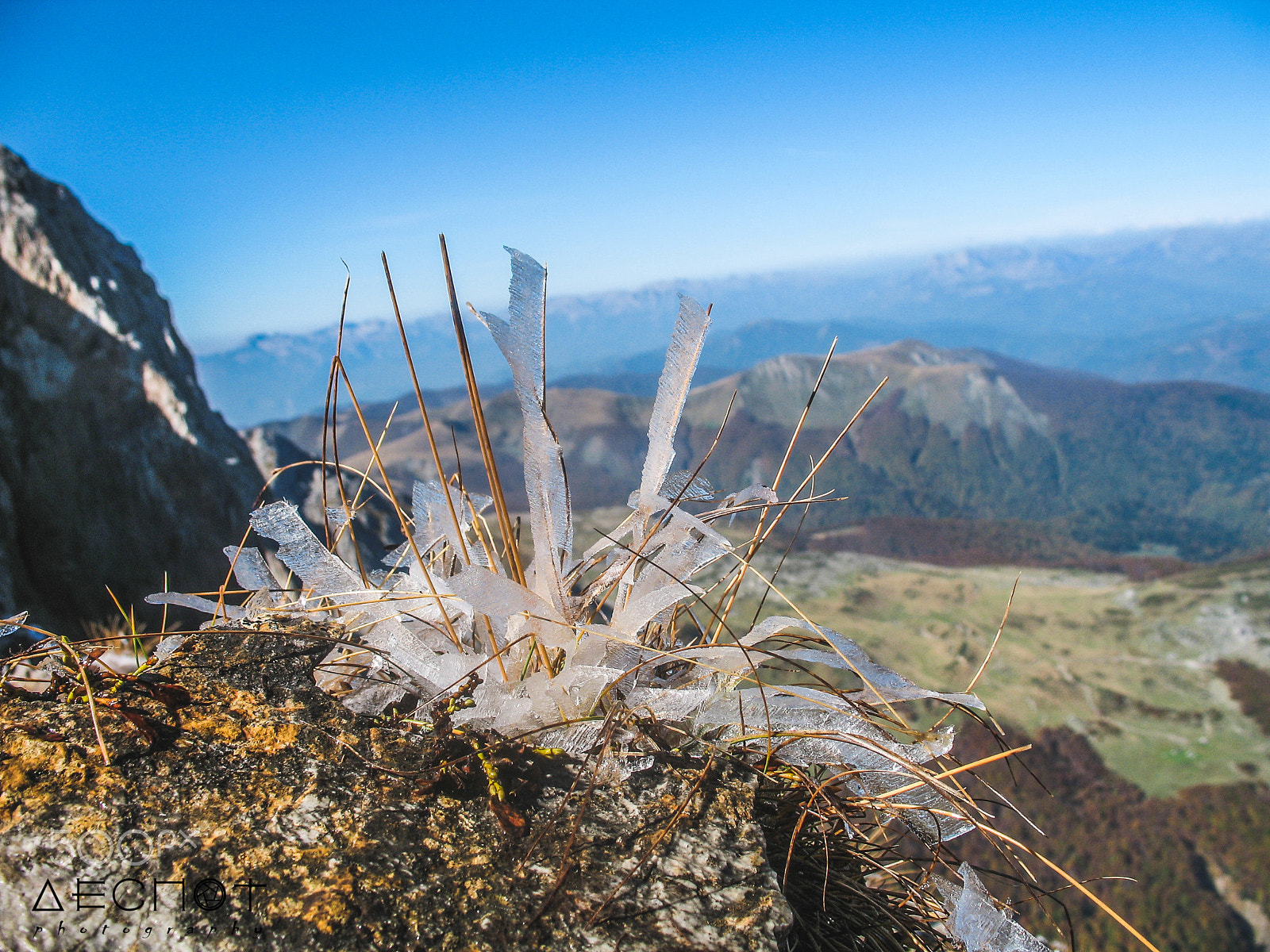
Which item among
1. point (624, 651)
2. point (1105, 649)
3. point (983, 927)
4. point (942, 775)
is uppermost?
point (624, 651)

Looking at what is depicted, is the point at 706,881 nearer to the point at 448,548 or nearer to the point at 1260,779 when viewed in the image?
the point at 448,548

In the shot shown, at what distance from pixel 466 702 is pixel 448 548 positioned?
0.60 metres

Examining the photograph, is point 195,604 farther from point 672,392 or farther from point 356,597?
point 672,392

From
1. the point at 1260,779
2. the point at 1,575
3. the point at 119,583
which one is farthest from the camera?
the point at 1260,779

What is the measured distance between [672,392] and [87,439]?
23970 millimetres

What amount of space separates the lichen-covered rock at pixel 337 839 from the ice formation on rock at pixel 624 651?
0.34 ft

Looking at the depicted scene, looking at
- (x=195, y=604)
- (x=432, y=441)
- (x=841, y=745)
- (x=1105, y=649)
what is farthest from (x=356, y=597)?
(x=1105, y=649)

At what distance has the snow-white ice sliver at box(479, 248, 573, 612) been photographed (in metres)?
1.41

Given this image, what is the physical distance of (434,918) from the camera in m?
1.13

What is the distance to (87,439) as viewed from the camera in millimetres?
19500

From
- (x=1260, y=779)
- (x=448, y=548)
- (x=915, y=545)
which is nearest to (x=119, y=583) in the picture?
(x=448, y=548)

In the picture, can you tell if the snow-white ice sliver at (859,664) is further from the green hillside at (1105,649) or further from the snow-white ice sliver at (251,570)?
the green hillside at (1105,649)

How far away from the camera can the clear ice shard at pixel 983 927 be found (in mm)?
1350

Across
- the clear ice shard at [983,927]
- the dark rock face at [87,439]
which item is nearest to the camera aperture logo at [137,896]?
the clear ice shard at [983,927]
